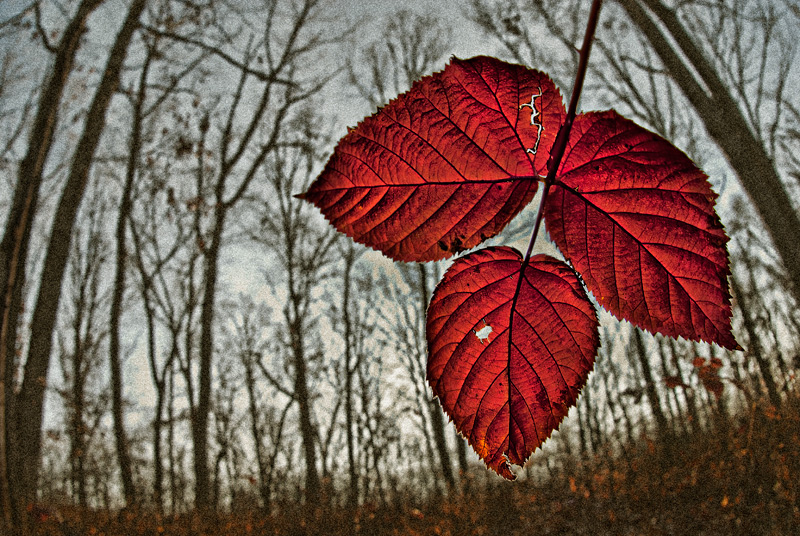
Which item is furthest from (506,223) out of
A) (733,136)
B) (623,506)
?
(623,506)

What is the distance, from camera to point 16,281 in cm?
144

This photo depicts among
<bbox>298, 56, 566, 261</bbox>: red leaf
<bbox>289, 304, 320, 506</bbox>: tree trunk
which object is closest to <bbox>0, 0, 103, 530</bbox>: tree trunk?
<bbox>298, 56, 566, 261</bbox>: red leaf

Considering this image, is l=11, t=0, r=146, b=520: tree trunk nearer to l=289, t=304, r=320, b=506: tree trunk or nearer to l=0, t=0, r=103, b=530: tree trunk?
l=0, t=0, r=103, b=530: tree trunk

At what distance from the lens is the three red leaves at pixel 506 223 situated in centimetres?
21

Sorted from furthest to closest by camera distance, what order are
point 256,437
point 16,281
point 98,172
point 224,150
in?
point 256,437
point 98,172
point 224,150
point 16,281

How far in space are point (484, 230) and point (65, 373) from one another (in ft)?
64.7

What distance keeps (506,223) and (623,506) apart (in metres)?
8.61

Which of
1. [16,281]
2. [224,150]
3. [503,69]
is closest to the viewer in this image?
[503,69]

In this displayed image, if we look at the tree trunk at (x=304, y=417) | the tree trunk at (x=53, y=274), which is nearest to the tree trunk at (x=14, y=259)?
the tree trunk at (x=53, y=274)

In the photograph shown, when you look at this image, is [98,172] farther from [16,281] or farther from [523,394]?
[523,394]

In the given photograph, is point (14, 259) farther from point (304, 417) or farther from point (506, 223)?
point (304, 417)

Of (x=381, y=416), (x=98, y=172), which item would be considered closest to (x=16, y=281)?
(x=98, y=172)

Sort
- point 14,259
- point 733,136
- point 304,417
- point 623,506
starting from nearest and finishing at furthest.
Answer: point 14,259, point 733,136, point 623,506, point 304,417

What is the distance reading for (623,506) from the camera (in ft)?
24.0
